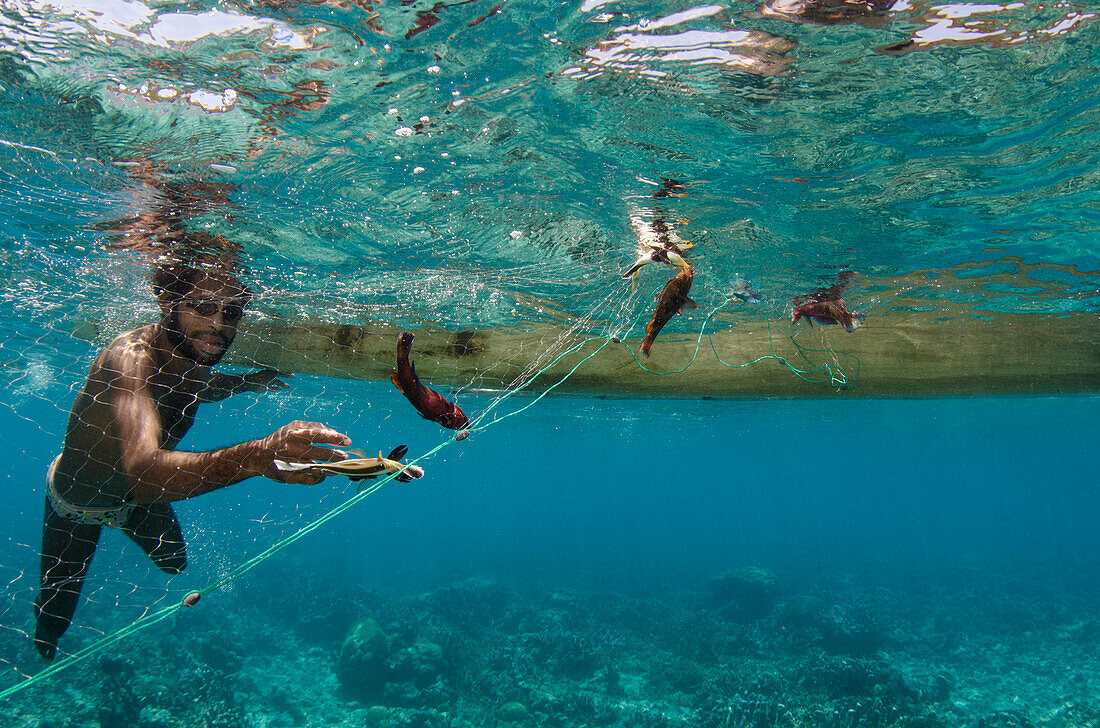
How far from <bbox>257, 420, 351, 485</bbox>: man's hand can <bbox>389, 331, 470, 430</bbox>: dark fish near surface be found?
1.88 feet

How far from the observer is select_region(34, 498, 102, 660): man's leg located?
3703mm

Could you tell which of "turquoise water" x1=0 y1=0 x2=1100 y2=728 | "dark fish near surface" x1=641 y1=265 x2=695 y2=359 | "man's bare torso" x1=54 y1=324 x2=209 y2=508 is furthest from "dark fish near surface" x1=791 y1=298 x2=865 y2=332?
"man's bare torso" x1=54 y1=324 x2=209 y2=508

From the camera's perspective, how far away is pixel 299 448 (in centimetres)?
220

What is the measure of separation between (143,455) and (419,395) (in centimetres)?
148

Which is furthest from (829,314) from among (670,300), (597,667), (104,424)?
(597,667)

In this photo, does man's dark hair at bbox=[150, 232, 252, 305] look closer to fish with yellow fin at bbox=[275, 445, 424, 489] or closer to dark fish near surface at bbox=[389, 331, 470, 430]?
dark fish near surface at bbox=[389, 331, 470, 430]

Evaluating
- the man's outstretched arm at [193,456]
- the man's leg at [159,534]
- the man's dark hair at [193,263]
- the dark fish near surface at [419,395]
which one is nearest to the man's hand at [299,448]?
the man's outstretched arm at [193,456]

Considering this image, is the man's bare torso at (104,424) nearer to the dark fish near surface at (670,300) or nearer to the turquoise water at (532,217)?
the turquoise water at (532,217)

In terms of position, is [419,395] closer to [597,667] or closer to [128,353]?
[128,353]

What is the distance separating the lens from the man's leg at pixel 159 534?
3812 millimetres

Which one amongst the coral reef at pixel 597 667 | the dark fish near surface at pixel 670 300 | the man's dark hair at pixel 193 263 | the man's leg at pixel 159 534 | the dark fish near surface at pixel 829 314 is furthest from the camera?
the coral reef at pixel 597 667

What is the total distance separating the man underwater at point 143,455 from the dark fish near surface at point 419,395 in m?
0.65

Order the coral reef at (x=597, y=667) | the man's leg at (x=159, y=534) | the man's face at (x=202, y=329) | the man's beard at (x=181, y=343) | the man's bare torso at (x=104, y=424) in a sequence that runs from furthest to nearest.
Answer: the coral reef at (x=597, y=667) < the man's face at (x=202, y=329) < the man's beard at (x=181, y=343) < the man's leg at (x=159, y=534) < the man's bare torso at (x=104, y=424)

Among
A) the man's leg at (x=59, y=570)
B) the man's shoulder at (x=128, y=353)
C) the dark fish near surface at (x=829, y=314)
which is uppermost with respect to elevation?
the dark fish near surface at (x=829, y=314)
